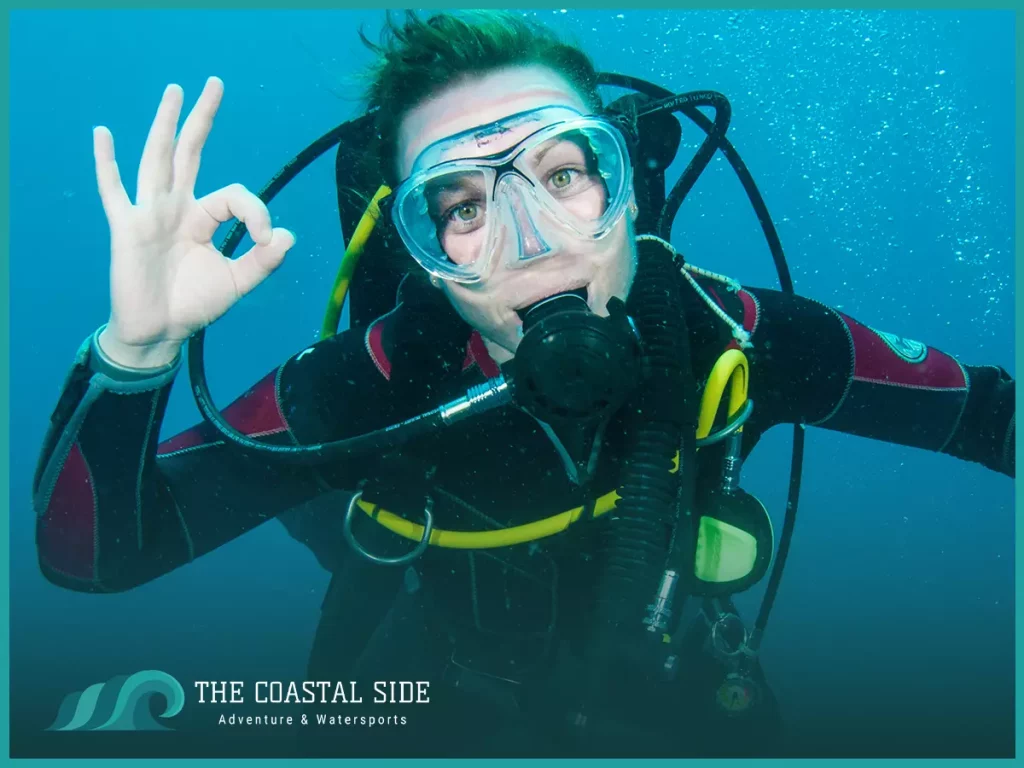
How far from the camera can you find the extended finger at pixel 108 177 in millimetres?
1936

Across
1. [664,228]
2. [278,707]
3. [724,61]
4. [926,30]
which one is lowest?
[278,707]

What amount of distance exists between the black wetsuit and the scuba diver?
1cm

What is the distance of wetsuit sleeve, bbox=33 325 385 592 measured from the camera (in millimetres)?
2107

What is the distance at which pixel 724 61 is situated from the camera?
1535 cm

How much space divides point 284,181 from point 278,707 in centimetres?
278

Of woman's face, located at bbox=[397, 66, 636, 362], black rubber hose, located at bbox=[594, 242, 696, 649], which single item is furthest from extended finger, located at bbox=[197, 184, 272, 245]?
black rubber hose, located at bbox=[594, 242, 696, 649]

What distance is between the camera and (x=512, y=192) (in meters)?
2.20

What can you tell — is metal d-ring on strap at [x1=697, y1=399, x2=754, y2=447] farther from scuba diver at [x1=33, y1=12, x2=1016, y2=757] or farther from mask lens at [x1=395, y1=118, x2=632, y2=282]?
mask lens at [x1=395, y1=118, x2=632, y2=282]

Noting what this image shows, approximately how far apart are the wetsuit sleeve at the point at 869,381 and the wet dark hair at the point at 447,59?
3.94 feet

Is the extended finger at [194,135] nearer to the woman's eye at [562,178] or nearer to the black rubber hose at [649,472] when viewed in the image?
the woman's eye at [562,178]

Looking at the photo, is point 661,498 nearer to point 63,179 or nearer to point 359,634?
point 359,634

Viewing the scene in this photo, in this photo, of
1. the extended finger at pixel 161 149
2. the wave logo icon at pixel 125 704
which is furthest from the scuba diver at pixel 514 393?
the wave logo icon at pixel 125 704

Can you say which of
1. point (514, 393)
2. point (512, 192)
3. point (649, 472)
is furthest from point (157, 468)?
point (649, 472)

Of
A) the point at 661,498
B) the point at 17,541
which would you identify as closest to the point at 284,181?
the point at 661,498
